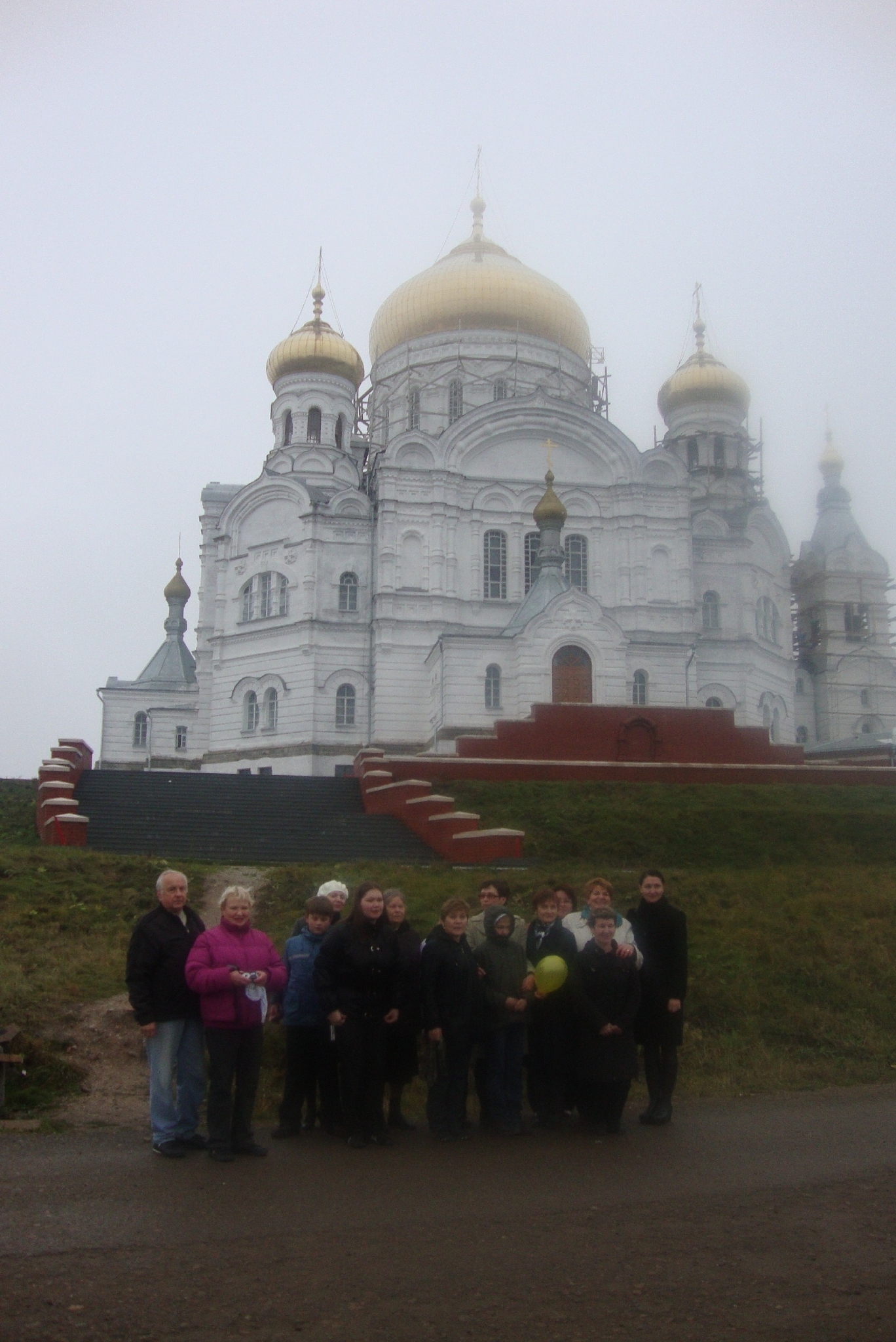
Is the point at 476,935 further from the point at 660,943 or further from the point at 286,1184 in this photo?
the point at 286,1184

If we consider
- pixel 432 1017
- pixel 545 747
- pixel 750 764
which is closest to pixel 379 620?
pixel 545 747

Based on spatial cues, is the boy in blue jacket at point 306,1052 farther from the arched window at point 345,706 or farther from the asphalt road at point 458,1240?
the arched window at point 345,706

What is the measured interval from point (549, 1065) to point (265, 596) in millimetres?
30115

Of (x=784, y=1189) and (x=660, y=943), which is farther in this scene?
(x=660, y=943)

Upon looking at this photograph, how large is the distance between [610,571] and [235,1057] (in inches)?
1205

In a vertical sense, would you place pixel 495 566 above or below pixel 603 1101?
above

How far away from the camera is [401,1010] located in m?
7.58

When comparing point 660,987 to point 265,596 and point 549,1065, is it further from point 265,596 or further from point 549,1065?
point 265,596

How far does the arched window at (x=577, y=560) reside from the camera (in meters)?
36.6

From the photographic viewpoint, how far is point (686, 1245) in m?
5.34

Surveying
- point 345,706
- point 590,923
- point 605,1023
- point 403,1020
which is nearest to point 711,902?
point 590,923

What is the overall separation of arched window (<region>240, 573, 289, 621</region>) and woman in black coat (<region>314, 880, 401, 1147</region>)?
96.3 feet

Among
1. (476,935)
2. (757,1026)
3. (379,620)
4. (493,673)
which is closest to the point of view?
(476,935)

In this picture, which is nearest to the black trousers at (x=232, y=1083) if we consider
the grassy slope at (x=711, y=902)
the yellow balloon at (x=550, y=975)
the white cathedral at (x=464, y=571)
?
the grassy slope at (x=711, y=902)
